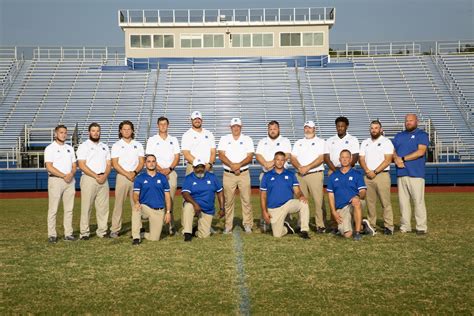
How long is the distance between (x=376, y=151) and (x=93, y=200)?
4.60 m

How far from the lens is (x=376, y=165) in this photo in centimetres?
1075

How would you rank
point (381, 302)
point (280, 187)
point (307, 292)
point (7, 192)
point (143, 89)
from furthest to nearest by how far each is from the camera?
1. point (143, 89)
2. point (7, 192)
3. point (280, 187)
4. point (307, 292)
5. point (381, 302)

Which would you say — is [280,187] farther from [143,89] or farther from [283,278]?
[143,89]

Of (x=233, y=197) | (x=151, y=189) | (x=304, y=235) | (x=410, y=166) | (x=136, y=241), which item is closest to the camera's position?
(x=136, y=241)

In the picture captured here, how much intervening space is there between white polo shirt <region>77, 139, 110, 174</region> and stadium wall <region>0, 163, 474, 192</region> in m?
14.5

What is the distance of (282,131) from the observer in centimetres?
3200

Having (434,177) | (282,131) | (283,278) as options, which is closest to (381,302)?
(283,278)

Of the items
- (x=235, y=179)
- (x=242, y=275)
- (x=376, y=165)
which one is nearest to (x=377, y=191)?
(x=376, y=165)

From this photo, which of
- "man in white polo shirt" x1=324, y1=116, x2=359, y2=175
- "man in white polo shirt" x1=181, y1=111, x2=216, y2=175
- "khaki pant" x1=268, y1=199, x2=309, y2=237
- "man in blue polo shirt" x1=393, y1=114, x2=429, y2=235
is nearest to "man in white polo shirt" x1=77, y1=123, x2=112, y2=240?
"man in white polo shirt" x1=181, y1=111, x2=216, y2=175

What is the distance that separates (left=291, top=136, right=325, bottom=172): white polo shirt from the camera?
10.9 metres

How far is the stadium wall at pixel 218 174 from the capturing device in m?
25.2

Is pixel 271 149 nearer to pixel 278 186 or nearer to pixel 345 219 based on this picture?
pixel 278 186

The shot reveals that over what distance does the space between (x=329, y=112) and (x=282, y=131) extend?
329 cm

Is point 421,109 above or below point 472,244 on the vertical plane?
above
